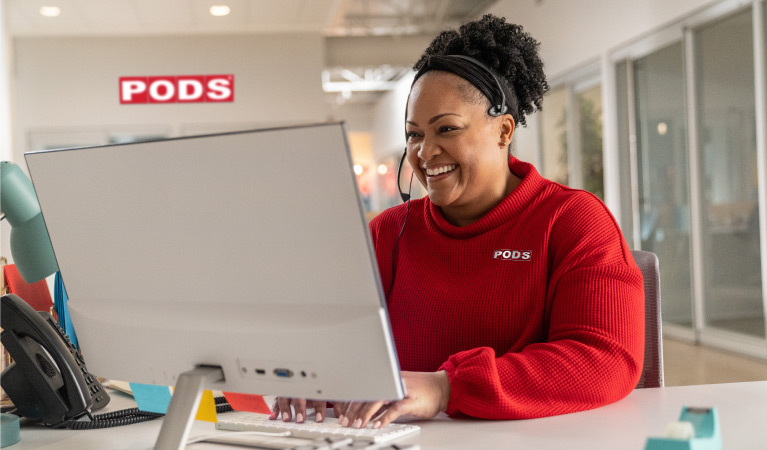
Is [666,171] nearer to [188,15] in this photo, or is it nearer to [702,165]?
[702,165]

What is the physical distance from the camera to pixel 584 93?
24.1 ft

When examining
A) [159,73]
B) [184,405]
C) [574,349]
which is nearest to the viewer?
[184,405]

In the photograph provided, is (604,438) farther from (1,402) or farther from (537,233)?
(1,402)

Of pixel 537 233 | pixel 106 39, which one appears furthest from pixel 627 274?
Answer: pixel 106 39

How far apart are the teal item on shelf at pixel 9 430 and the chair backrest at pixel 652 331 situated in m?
1.17

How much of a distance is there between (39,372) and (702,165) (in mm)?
5205

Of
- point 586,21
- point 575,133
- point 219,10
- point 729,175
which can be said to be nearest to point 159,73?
point 219,10

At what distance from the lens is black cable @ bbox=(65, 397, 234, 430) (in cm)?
124

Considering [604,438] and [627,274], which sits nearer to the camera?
[604,438]

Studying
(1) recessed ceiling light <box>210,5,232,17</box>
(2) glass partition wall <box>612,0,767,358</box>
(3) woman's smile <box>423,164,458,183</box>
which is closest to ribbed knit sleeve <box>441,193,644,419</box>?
(3) woman's smile <box>423,164,458,183</box>

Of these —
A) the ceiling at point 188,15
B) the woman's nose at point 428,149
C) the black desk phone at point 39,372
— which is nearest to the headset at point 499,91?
the woman's nose at point 428,149

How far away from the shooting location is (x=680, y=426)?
810 millimetres

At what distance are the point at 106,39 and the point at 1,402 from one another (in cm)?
839

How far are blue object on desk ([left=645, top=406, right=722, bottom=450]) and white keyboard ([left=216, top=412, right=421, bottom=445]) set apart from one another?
359 mm
